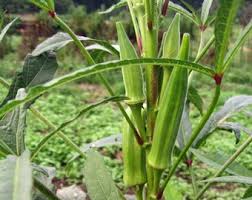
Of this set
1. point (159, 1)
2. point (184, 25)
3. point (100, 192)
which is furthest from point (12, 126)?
point (184, 25)

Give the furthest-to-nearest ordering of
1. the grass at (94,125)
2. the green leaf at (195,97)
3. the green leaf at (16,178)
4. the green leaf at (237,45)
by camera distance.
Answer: the grass at (94,125), the green leaf at (195,97), the green leaf at (237,45), the green leaf at (16,178)

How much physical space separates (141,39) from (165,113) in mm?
93

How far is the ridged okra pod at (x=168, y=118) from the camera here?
0.48 meters

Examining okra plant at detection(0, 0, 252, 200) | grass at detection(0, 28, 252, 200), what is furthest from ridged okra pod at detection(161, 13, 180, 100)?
grass at detection(0, 28, 252, 200)

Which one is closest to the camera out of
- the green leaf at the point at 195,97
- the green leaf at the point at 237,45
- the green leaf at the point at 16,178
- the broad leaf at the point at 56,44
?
the green leaf at the point at 16,178

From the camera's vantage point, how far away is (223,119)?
612 millimetres

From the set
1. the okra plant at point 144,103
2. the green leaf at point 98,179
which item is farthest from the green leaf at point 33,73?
the green leaf at point 98,179

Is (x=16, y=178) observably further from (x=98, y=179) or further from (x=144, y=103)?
(x=144, y=103)

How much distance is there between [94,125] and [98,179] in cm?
374

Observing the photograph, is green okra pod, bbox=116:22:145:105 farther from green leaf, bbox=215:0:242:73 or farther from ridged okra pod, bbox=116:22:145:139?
green leaf, bbox=215:0:242:73

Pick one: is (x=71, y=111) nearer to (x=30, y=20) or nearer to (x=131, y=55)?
(x=30, y=20)

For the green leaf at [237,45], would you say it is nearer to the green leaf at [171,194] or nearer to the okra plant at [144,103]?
the okra plant at [144,103]

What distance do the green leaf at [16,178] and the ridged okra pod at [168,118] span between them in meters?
0.17

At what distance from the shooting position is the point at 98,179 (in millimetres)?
437
